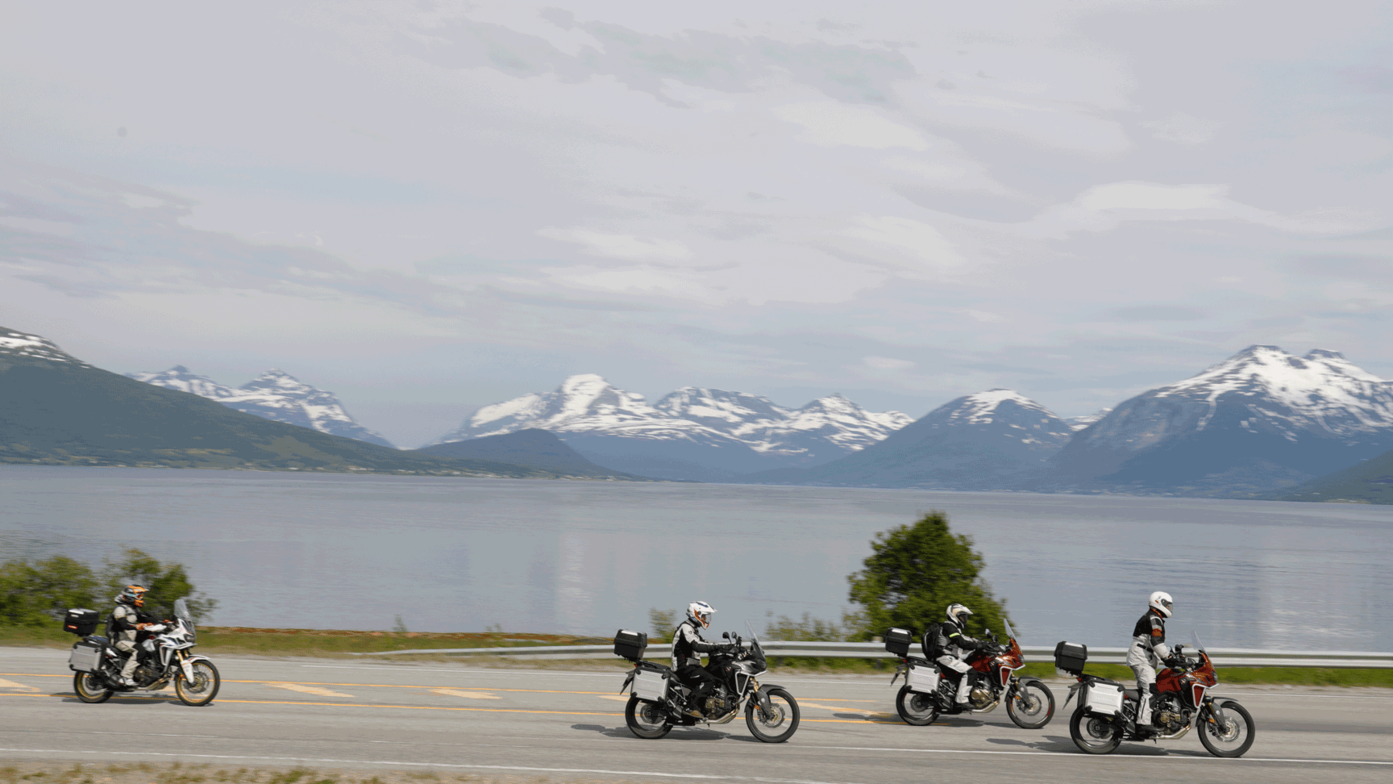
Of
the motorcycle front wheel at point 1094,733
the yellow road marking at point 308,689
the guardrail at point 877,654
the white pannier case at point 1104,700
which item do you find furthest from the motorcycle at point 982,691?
the yellow road marking at point 308,689

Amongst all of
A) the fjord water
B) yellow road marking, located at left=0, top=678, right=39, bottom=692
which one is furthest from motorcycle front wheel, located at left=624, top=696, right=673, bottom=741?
the fjord water

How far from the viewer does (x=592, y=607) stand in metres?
60.1

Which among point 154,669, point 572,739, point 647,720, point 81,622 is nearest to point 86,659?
point 81,622

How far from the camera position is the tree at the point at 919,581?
2667 cm

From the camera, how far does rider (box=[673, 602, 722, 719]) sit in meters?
15.3

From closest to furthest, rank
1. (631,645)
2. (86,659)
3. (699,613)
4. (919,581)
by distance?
(631,645) < (699,613) < (86,659) < (919,581)

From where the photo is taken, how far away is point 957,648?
696 inches

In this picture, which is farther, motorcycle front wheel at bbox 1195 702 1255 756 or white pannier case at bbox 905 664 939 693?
white pannier case at bbox 905 664 939 693

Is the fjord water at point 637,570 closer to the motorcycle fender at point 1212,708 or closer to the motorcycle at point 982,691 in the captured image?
the motorcycle at point 982,691

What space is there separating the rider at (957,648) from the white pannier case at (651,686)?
538 cm

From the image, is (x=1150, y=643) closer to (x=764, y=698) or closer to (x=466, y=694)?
(x=764, y=698)

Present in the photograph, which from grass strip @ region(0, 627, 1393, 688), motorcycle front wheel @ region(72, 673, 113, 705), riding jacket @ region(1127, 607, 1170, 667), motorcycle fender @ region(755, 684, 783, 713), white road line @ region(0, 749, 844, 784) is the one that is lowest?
grass strip @ region(0, 627, 1393, 688)

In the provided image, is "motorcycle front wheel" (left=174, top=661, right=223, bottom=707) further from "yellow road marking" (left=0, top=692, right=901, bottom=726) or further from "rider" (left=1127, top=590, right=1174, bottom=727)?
"rider" (left=1127, top=590, right=1174, bottom=727)

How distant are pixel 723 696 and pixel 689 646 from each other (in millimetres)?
940
